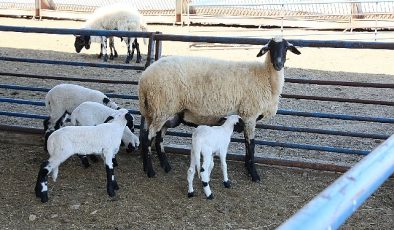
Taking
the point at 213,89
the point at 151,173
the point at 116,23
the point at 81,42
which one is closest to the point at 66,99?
the point at 151,173

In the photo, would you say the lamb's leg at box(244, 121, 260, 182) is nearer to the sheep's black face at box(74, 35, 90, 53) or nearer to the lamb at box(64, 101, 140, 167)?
the lamb at box(64, 101, 140, 167)

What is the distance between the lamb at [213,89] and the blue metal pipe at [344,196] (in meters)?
4.22

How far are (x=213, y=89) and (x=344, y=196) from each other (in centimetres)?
442

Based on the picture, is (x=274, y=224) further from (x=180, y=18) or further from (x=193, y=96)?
(x=180, y=18)

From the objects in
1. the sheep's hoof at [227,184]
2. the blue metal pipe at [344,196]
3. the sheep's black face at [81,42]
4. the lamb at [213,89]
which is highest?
the blue metal pipe at [344,196]

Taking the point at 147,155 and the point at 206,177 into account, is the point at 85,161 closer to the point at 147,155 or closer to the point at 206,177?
the point at 147,155

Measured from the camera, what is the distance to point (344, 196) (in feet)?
3.36

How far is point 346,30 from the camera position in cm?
1623

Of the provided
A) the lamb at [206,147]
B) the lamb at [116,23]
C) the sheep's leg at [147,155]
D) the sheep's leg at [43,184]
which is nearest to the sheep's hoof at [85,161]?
the sheep's leg at [147,155]

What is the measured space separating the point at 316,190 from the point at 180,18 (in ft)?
43.5

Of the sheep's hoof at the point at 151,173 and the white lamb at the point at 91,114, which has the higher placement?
the white lamb at the point at 91,114

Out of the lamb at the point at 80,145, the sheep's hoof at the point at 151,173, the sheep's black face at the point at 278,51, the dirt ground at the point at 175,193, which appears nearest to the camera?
the dirt ground at the point at 175,193

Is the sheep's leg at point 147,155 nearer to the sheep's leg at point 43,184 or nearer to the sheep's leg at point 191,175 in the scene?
the sheep's leg at point 191,175

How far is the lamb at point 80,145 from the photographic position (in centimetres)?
485
